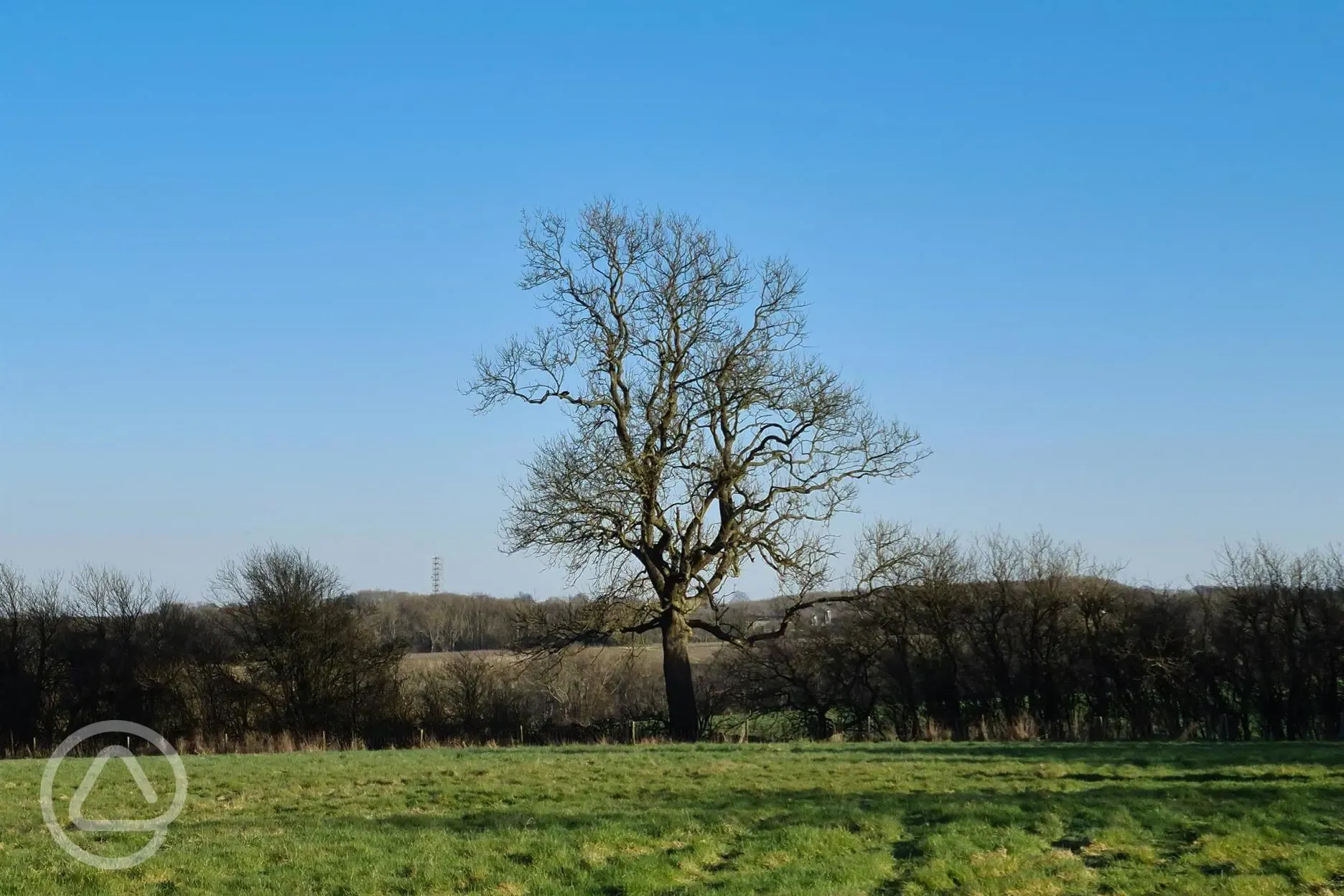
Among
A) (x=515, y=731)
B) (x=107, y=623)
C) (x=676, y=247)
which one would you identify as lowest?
(x=515, y=731)

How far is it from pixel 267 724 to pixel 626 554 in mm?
19414

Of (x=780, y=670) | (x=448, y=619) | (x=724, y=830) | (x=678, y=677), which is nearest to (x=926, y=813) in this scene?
(x=724, y=830)

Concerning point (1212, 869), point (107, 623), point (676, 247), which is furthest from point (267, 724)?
point (1212, 869)

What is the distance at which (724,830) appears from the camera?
11.1 metres

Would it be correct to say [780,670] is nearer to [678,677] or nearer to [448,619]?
[678,677]

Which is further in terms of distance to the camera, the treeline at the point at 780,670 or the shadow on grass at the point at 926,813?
the treeline at the point at 780,670

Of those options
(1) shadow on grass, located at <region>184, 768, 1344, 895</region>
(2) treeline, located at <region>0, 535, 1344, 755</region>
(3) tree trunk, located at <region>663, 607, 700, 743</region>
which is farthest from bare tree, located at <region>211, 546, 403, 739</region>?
(1) shadow on grass, located at <region>184, 768, 1344, 895</region>

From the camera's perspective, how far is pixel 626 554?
28.0 metres

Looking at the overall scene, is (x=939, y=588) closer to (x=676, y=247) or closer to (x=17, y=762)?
(x=676, y=247)

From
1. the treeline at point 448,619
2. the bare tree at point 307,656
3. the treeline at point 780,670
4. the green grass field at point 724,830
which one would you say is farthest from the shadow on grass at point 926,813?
the treeline at point 448,619

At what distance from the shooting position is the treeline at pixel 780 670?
32.6 m

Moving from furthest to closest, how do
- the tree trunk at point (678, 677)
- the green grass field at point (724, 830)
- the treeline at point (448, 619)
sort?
1. the treeline at point (448, 619)
2. the tree trunk at point (678, 677)
3. the green grass field at point (724, 830)

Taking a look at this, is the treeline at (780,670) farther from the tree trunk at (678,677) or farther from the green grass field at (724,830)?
the green grass field at (724,830)

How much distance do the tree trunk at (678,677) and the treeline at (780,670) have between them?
1453 mm
